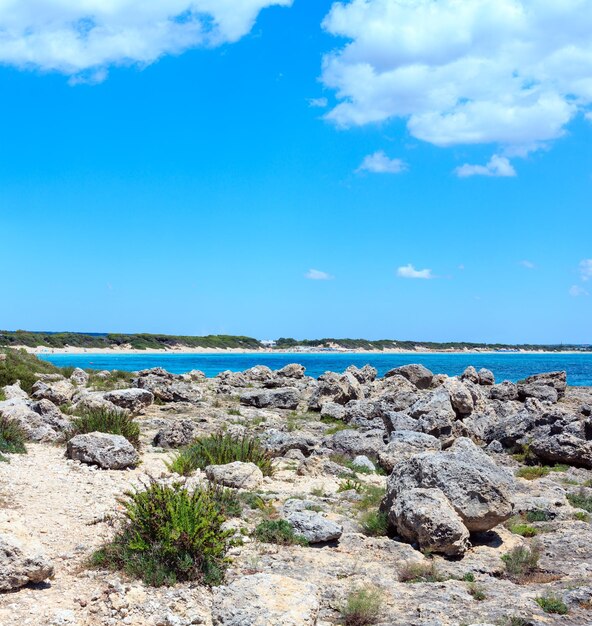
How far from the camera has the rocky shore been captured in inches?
279

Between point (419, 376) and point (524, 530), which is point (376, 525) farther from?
point (419, 376)

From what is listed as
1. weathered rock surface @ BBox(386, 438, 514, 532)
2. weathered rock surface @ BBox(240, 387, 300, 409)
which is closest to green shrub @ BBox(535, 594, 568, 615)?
weathered rock surface @ BBox(386, 438, 514, 532)

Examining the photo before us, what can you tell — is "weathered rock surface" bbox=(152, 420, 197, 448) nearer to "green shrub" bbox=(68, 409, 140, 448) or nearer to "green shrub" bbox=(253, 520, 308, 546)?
"green shrub" bbox=(68, 409, 140, 448)

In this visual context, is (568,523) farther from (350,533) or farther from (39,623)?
(39,623)

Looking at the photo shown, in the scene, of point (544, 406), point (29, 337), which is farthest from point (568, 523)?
point (29, 337)

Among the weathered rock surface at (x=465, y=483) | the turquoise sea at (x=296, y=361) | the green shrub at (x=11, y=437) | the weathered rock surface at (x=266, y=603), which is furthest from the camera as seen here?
the turquoise sea at (x=296, y=361)

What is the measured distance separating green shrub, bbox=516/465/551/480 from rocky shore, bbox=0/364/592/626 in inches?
1.9

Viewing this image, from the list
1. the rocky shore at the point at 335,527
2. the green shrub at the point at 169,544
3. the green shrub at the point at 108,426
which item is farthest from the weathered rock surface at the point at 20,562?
the green shrub at the point at 108,426

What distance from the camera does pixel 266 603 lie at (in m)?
6.57

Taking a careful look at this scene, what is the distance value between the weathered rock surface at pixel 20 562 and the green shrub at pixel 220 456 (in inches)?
222

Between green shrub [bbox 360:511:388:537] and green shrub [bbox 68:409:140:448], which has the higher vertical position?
green shrub [bbox 68:409:140:448]

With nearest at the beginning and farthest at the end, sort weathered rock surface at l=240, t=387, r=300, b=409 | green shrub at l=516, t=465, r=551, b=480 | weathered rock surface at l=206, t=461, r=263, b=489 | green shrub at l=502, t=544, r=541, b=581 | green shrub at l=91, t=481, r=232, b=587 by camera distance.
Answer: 1. green shrub at l=91, t=481, r=232, b=587
2. green shrub at l=502, t=544, r=541, b=581
3. weathered rock surface at l=206, t=461, r=263, b=489
4. green shrub at l=516, t=465, r=551, b=480
5. weathered rock surface at l=240, t=387, r=300, b=409

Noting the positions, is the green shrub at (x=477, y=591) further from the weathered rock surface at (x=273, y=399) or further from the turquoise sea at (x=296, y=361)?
the turquoise sea at (x=296, y=361)

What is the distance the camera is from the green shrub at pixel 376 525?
10188 millimetres
